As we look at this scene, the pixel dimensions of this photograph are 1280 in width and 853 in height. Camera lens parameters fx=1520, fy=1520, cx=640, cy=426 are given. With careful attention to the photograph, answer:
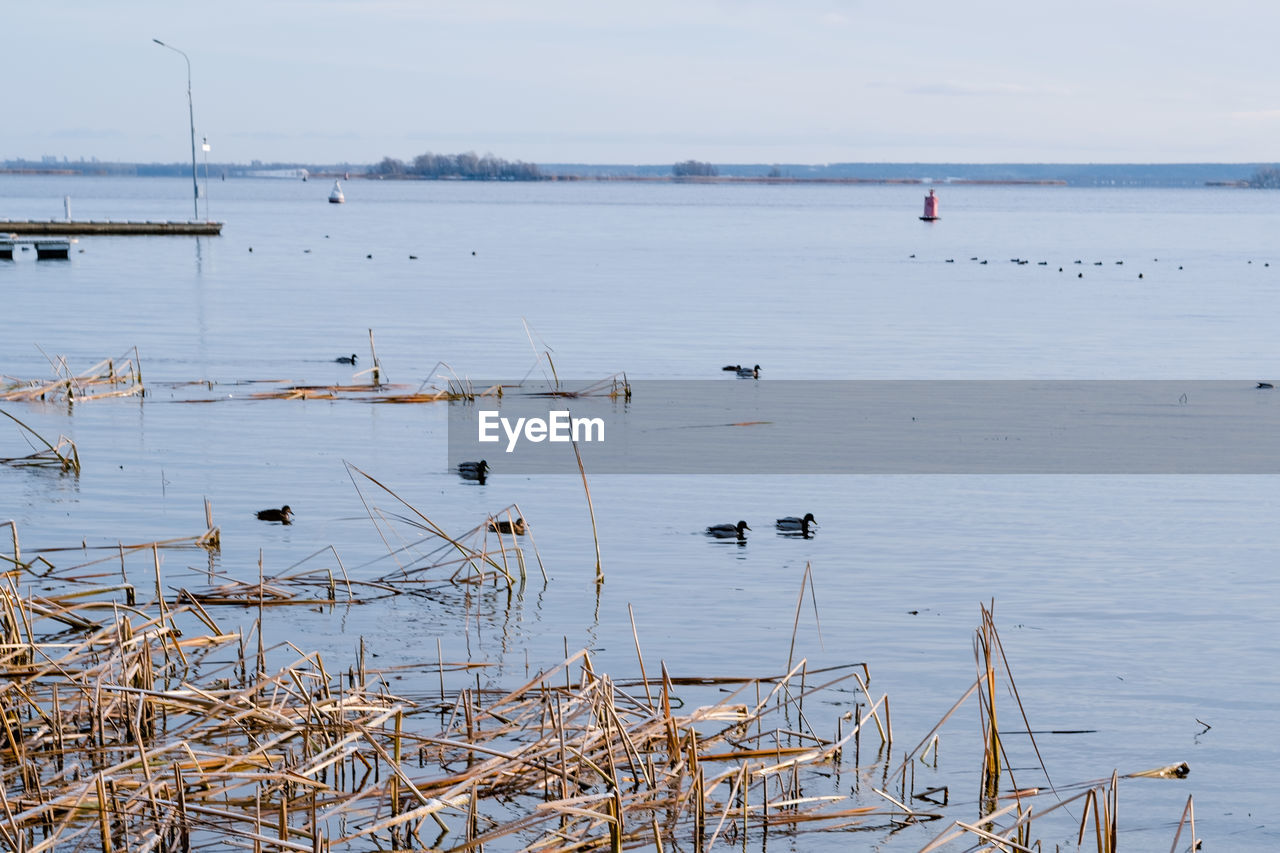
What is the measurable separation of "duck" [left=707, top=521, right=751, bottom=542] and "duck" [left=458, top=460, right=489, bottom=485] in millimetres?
3711

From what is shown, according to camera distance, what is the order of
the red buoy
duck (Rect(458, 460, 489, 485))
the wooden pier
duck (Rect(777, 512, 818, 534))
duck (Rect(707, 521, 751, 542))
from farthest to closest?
the red buoy < the wooden pier < duck (Rect(458, 460, 489, 485)) < duck (Rect(777, 512, 818, 534)) < duck (Rect(707, 521, 751, 542))

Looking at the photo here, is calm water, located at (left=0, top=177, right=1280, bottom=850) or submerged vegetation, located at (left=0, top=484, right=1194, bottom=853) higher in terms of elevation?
submerged vegetation, located at (left=0, top=484, right=1194, bottom=853)

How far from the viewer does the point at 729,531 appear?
14.7 metres

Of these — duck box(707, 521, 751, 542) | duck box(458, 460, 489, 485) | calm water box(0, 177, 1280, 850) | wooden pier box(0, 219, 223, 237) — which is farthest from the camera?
wooden pier box(0, 219, 223, 237)

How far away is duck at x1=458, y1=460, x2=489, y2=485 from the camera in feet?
57.6

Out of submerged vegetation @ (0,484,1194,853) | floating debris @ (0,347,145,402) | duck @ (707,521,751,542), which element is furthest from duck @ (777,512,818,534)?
floating debris @ (0,347,145,402)

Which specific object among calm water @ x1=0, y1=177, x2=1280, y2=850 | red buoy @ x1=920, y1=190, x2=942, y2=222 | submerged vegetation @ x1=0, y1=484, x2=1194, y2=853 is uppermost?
red buoy @ x1=920, y1=190, x2=942, y2=222

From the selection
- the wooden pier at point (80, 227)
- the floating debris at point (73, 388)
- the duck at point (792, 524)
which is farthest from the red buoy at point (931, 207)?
the duck at point (792, 524)

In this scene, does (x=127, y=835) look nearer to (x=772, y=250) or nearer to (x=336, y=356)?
(x=336, y=356)

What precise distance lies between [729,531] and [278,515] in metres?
4.39

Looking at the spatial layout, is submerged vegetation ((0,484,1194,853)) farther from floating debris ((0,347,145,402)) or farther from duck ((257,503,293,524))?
floating debris ((0,347,145,402))

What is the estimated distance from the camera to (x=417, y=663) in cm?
1016

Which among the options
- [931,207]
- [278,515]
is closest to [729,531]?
[278,515]

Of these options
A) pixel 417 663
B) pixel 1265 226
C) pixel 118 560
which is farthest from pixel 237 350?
pixel 1265 226
